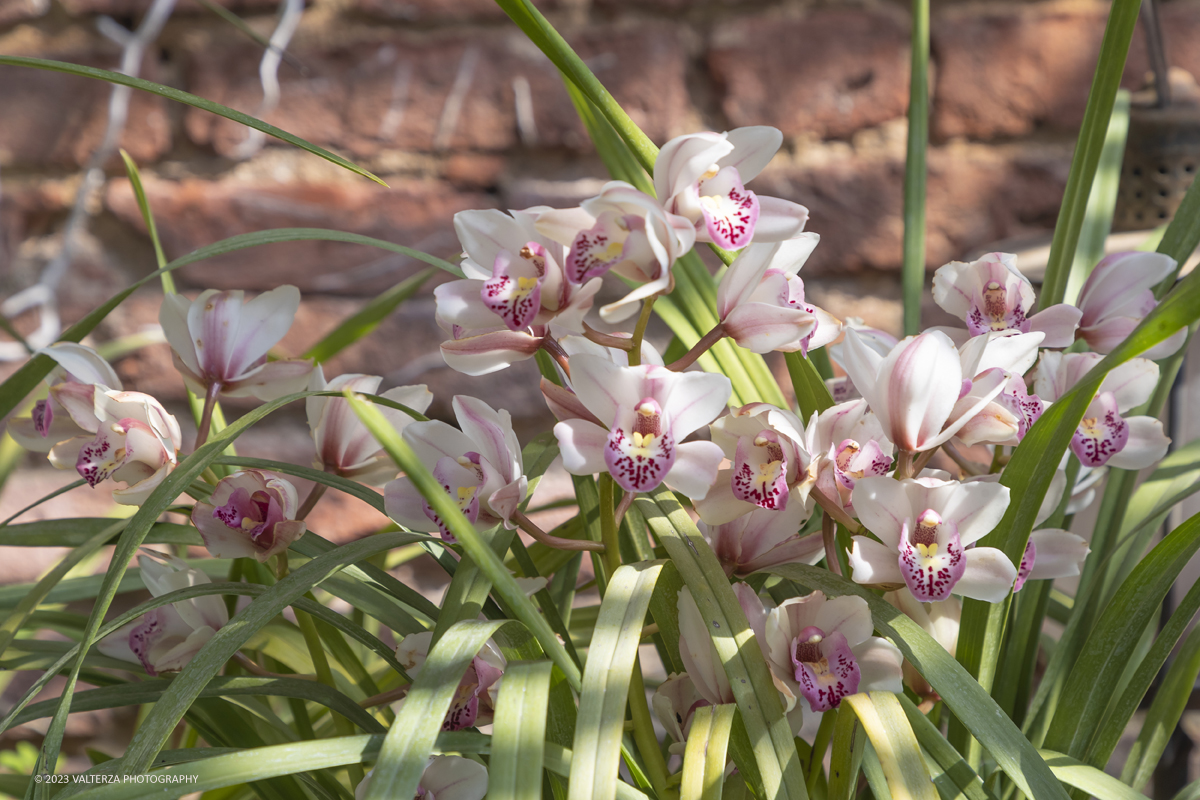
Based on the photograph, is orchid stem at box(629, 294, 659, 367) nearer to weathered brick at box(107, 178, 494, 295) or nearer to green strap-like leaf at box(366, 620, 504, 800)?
green strap-like leaf at box(366, 620, 504, 800)

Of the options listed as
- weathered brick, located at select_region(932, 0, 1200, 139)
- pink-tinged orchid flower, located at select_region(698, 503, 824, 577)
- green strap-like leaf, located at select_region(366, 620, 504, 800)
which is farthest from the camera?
weathered brick, located at select_region(932, 0, 1200, 139)

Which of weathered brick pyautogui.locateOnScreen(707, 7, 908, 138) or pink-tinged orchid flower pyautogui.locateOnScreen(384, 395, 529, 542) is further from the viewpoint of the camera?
weathered brick pyautogui.locateOnScreen(707, 7, 908, 138)

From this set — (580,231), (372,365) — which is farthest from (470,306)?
(372,365)

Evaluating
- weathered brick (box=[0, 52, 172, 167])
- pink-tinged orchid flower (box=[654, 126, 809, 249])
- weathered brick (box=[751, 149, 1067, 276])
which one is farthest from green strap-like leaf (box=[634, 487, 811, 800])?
weathered brick (box=[0, 52, 172, 167])

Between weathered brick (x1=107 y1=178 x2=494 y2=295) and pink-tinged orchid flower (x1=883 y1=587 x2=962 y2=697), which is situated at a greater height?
weathered brick (x1=107 y1=178 x2=494 y2=295)

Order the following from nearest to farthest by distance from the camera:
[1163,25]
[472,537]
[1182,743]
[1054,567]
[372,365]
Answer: [472,537]
[1054,567]
[1182,743]
[1163,25]
[372,365]

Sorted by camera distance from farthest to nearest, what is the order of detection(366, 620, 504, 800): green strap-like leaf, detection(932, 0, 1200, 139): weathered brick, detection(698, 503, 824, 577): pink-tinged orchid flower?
detection(932, 0, 1200, 139): weathered brick < detection(698, 503, 824, 577): pink-tinged orchid flower < detection(366, 620, 504, 800): green strap-like leaf

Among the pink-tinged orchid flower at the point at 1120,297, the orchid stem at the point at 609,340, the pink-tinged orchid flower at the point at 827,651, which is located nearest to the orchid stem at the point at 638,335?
the orchid stem at the point at 609,340

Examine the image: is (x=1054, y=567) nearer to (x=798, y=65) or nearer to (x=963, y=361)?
(x=963, y=361)
